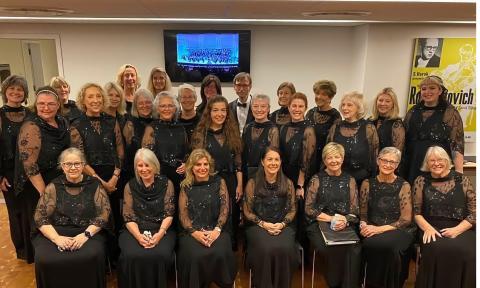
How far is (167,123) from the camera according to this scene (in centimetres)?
350

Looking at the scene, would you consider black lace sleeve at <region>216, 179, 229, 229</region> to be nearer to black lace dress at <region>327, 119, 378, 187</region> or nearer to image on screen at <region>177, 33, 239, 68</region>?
black lace dress at <region>327, 119, 378, 187</region>

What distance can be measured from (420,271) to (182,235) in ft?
6.26

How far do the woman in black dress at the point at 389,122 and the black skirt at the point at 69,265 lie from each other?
2.65 metres

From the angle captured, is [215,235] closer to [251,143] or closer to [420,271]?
[251,143]

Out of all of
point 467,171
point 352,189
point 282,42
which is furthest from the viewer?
point 282,42

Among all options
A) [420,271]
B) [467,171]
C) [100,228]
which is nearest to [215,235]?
[100,228]

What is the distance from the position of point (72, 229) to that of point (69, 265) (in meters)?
0.29

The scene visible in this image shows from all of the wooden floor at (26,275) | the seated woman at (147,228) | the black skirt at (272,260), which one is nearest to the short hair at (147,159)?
the seated woman at (147,228)

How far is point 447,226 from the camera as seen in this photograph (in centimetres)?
306

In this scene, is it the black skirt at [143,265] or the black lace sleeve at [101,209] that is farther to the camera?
the black lace sleeve at [101,209]

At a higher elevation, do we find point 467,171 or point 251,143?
point 251,143

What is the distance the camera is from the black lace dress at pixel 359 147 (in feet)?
11.2

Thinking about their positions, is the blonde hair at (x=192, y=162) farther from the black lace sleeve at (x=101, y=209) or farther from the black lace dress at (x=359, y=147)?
the black lace dress at (x=359, y=147)

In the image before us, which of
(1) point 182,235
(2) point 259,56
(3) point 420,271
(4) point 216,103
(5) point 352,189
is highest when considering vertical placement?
(2) point 259,56
